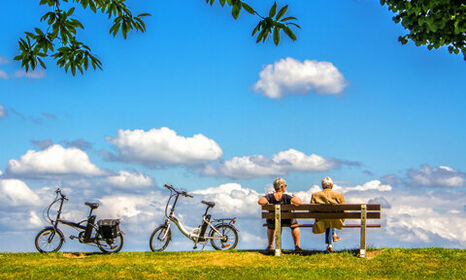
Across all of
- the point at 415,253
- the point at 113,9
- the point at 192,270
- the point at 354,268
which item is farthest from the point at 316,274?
the point at 113,9

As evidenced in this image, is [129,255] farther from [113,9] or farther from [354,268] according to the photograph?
[113,9]

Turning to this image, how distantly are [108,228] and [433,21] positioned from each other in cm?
1138

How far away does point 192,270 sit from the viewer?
1375cm

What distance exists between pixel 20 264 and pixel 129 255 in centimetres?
312

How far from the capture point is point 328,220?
622 inches

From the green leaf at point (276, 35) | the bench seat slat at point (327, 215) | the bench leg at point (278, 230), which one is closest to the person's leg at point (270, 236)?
the bench leg at point (278, 230)

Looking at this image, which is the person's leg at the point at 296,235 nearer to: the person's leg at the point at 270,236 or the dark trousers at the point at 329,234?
the person's leg at the point at 270,236

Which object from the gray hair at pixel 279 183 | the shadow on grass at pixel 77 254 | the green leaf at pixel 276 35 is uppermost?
the green leaf at pixel 276 35

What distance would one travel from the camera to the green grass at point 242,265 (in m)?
13.4

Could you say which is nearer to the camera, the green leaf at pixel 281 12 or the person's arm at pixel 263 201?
the green leaf at pixel 281 12

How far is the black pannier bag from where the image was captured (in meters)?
17.5

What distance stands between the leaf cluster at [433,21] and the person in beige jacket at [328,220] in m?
4.75

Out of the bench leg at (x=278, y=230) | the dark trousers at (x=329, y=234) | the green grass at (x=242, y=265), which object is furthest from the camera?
the dark trousers at (x=329, y=234)

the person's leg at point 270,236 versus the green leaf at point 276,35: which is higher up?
the green leaf at point 276,35
